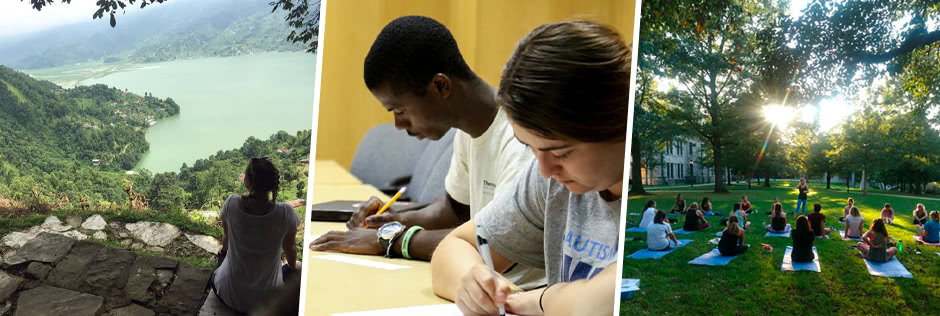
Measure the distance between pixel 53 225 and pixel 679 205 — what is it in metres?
1.68

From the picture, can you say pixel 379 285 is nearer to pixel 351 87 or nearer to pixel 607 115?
pixel 351 87

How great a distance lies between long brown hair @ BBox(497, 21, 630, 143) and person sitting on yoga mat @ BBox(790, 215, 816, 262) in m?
0.83

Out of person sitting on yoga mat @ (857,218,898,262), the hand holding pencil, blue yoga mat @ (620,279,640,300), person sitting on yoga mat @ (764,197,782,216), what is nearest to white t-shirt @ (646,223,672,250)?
blue yoga mat @ (620,279,640,300)

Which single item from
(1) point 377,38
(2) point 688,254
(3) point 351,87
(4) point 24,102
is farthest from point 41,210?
(2) point 688,254

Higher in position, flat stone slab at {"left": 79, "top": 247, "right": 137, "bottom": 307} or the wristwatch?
the wristwatch

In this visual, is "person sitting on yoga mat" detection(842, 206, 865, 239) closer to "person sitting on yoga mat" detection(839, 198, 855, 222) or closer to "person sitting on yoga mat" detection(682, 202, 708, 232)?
"person sitting on yoga mat" detection(839, 198, 855, 222)

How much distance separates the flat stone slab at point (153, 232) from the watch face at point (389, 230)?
642 millimetres

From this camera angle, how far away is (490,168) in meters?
1.57

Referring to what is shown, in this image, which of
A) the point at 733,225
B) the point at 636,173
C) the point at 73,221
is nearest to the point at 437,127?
the point at 636,173

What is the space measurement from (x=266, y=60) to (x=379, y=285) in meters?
0.73

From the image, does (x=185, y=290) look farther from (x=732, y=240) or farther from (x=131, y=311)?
(x=732, y=240)

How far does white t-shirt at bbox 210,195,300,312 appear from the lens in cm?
181

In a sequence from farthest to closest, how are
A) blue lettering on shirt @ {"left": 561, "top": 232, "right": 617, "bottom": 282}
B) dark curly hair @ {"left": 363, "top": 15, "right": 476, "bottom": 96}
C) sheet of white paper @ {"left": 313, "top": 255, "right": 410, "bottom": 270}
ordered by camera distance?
sheet of white paper @ {"left": 313, "top": 255, "right": 410, "bottom": 270}
dark curly hair @ {"left": 363, "top": 15, "right": 476, "bottom": 96}
blue lettering on shirt @ {"left": 561, "top": 232, "right": 617, "bottom": 282}

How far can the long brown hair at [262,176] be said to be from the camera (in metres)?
1.82
